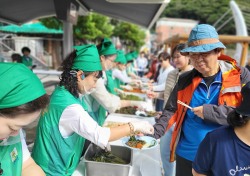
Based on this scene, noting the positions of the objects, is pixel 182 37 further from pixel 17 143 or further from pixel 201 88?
pixel 17 143

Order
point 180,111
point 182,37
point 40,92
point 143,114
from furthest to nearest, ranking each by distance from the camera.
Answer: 1. point 182,37
2. point 143,114
3. point 180,111
4. point 40,92

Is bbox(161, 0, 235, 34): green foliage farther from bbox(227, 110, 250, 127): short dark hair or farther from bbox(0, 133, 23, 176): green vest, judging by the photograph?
bbox(0, 133, 23, 176): green vest

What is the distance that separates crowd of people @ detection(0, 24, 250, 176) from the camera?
2.96 feet

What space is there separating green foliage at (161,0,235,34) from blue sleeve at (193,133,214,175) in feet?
209

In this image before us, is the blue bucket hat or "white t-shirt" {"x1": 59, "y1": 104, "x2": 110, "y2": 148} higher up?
the blue bucket hat

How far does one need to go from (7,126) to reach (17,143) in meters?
0.26

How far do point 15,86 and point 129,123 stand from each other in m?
0.86

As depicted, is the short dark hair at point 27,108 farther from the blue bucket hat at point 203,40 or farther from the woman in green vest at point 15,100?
the blue bucket hat at point 203,40

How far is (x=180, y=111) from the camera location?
1.87 metres

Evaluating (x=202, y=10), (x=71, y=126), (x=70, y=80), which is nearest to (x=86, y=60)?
(x=70, y=80)

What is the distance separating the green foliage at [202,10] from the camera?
6073 cm

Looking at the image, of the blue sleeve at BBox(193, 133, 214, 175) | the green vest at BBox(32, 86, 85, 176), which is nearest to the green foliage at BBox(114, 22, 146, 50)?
the green vest at BBox(32, 86, 85, 176)

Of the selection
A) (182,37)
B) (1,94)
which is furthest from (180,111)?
(182,37)

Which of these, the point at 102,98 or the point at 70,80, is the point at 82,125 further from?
the point at 102,98
